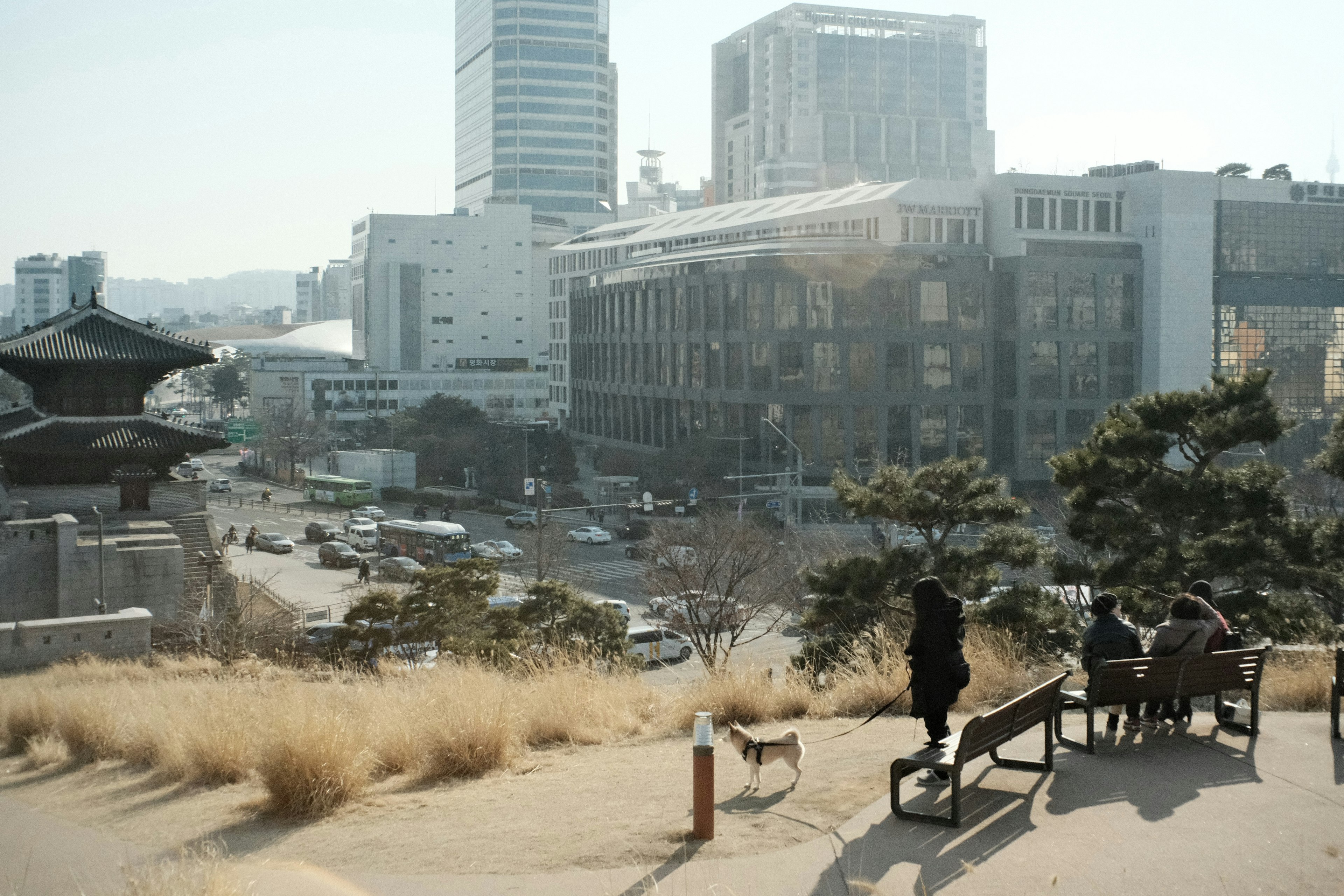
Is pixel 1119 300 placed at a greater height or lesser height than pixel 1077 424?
greater

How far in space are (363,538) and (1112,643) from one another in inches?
2081

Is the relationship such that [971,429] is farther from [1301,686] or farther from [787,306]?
[1301,686]

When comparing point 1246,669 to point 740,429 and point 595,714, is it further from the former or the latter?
point 740,429

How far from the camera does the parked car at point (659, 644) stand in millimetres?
33344

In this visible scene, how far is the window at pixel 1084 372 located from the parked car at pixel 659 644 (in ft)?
160

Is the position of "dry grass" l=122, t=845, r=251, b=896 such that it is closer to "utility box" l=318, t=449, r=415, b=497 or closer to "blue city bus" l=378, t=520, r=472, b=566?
"blue city bus" l=378, t=520, r=472, b=566

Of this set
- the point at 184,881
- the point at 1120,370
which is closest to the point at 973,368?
the point at 1120,370

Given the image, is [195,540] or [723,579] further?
[195,540]

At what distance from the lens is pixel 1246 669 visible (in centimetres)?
980

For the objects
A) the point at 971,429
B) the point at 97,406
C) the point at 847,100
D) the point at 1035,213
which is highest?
the point at 847,100

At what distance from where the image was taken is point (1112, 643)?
32.2 feet

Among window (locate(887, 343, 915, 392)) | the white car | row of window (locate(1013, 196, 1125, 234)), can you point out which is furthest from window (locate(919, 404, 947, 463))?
the white car

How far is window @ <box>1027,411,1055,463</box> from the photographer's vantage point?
74.5 metres

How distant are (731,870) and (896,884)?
97cm
